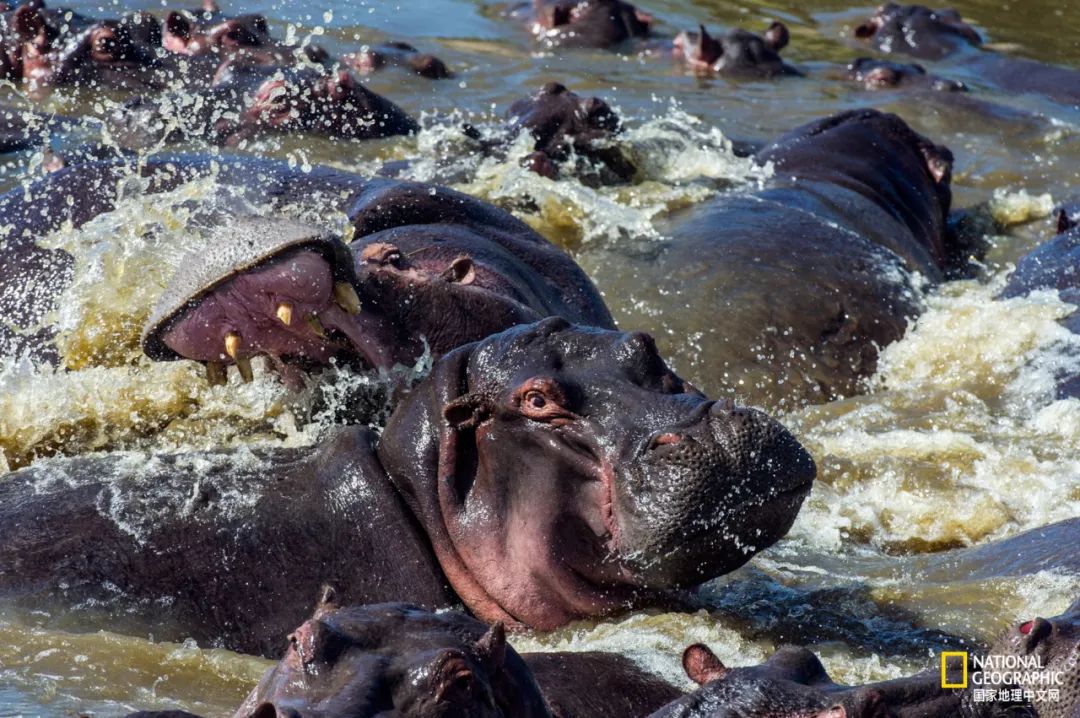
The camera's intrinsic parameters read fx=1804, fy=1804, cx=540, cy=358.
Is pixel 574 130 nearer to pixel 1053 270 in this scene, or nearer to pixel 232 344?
pixel 1053 270

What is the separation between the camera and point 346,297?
497 centimetres

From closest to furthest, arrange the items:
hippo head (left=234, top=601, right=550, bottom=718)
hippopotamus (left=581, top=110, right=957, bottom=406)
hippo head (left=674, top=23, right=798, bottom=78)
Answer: hippo head (left=234, top=601, right=550, bottom=718) < hippopotamus (left=581, top=110, right=957, bottom=406) < hippo head (left=674, top=23, right=798, bottom=78)

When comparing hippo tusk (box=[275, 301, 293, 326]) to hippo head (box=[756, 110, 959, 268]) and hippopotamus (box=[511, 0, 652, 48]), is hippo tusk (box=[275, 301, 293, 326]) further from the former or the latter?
hippopotamus (box=[511, 0, 652, 48])

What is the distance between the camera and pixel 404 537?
4656 millimetres

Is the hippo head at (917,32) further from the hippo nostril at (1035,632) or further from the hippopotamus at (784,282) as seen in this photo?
the hippo nostril at (1035,632)

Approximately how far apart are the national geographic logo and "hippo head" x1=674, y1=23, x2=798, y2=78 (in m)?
12.2

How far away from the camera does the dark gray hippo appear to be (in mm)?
4816

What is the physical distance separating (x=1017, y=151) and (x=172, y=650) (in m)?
9.94

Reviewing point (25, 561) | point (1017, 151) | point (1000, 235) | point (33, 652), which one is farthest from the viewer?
point (1017, 151)

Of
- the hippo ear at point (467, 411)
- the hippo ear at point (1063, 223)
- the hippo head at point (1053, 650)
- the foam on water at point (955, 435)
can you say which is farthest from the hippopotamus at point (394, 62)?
the hippo head at point (1053, 650)

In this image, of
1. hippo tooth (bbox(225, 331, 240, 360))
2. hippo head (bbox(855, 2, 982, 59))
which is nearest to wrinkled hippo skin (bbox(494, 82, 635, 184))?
hippo tooth (bbox(225, 331, 240, 360))

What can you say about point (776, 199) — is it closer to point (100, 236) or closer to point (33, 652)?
point (100, 236)

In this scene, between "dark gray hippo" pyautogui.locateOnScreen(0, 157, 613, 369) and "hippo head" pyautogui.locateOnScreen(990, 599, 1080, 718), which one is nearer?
"hippo head" pyautogui.locateOnScreen(990, 599, 1080, 718)

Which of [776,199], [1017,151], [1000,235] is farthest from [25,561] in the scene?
[1017,151]
